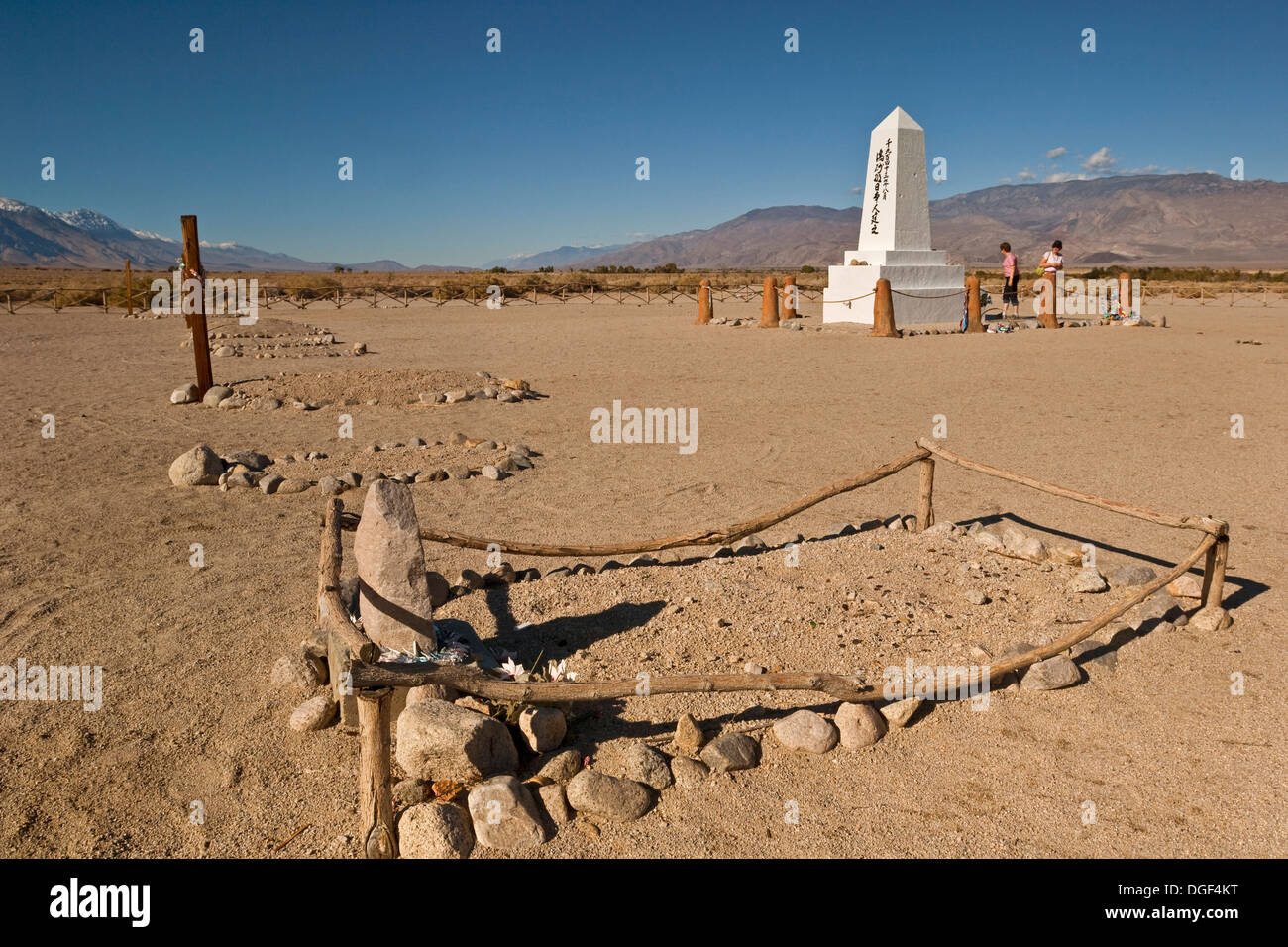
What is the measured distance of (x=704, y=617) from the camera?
14.7 ft

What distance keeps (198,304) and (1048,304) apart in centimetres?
1670

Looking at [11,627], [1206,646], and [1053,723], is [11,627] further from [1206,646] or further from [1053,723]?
[1206,646]

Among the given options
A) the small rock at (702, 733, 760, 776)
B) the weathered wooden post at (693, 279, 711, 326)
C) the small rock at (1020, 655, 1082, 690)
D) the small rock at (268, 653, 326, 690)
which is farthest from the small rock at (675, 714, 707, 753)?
the weathered wooden post at (693, 279, 711, 326)

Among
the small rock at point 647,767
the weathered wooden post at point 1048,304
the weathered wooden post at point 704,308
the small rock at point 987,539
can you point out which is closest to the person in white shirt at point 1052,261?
the weathered wooden post at point 1048,304

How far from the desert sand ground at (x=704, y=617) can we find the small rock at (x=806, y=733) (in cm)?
7

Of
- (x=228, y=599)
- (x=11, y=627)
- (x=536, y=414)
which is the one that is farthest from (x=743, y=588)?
(x=536, y=414)

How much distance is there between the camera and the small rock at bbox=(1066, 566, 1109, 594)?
4.80 meters

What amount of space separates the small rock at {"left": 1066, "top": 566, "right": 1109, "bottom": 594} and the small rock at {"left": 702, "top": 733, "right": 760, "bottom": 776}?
244 centimetres

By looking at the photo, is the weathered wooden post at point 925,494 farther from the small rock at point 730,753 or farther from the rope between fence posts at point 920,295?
the rope between fence posts at point 920,295

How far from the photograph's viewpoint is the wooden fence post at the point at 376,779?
2848mm

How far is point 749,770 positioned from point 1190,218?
203 meters

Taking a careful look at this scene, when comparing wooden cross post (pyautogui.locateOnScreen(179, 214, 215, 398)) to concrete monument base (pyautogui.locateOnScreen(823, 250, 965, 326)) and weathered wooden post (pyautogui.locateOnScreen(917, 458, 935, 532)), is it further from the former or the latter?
concrete monument base (pyautogui.locateOnScreen(823, 250, 965, 326))

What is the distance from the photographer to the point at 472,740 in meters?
3.12

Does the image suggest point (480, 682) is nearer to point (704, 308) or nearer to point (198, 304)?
point (198, 304)
